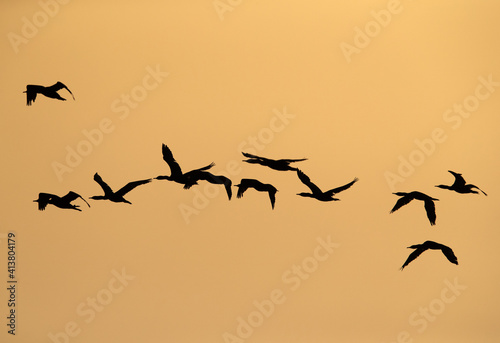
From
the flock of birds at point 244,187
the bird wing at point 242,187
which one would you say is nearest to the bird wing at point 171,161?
the flock of birds at point 244,187

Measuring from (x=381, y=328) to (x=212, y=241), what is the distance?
0.80m

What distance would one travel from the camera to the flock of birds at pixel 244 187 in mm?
2170

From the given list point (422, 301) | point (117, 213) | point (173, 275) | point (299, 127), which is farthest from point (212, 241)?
point (422, 301)

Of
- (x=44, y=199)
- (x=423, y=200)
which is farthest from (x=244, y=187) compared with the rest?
(x=44, y=199)

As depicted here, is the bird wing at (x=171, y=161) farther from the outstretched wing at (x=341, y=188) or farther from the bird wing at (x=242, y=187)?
the outstretched wing at (x=341, y=188)

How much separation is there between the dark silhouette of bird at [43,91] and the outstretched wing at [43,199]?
40 cm

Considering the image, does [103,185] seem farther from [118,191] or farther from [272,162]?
[272,162]

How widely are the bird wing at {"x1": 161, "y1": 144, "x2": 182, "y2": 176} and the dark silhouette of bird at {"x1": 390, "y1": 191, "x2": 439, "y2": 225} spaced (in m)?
0.93

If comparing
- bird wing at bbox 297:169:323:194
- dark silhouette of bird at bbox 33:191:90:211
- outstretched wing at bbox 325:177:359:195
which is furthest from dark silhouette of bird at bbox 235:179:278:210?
dark silhouette of bird at bbox 33:191:90:211

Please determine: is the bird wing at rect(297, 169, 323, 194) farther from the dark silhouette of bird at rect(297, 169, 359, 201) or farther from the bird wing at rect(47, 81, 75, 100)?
the bird wing at rect(47, 81, 75, 100)

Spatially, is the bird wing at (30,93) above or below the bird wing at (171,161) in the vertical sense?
above

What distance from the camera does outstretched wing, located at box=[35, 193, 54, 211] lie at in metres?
2.24

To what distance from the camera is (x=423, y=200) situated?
2.18 m

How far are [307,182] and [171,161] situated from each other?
1.92 ft
